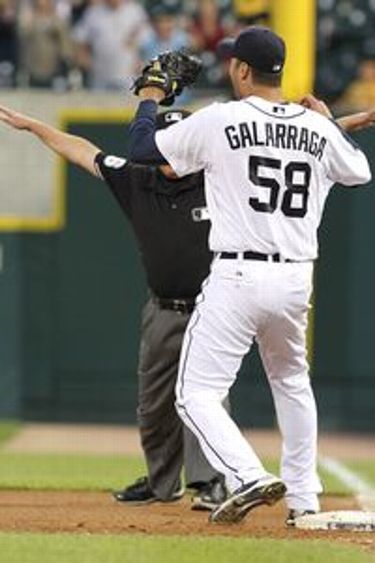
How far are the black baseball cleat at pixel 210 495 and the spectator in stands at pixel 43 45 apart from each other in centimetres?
891

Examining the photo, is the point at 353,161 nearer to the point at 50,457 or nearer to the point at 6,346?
the point at 50,457

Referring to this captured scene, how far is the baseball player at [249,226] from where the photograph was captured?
7.38 metres

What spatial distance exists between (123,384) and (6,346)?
1090mm

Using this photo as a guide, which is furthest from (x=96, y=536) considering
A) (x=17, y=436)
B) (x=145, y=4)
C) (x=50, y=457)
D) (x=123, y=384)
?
(x=145, y=4)

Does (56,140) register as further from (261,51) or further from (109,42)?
(109,42)

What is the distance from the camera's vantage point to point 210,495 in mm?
8742

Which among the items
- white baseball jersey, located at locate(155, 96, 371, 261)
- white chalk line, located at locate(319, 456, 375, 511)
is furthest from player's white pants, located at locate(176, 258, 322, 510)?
white chalk line, located at locate(319, 456, 375, 511)

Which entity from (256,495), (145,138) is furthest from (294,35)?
(256,495)

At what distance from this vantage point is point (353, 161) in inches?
301

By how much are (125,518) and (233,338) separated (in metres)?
1.20

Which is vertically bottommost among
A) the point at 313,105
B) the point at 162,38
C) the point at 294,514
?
the point at 294,514

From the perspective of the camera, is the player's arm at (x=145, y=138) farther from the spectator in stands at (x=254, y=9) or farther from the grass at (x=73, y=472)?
the spectator in stands at (x=254, y=9)

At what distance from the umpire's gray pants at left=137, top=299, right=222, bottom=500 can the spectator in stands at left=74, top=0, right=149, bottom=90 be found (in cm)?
860

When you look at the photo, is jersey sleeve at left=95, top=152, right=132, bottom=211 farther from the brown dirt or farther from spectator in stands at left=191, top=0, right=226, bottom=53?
spectator in stands at left=191, top=0, right=226, bottom=53
